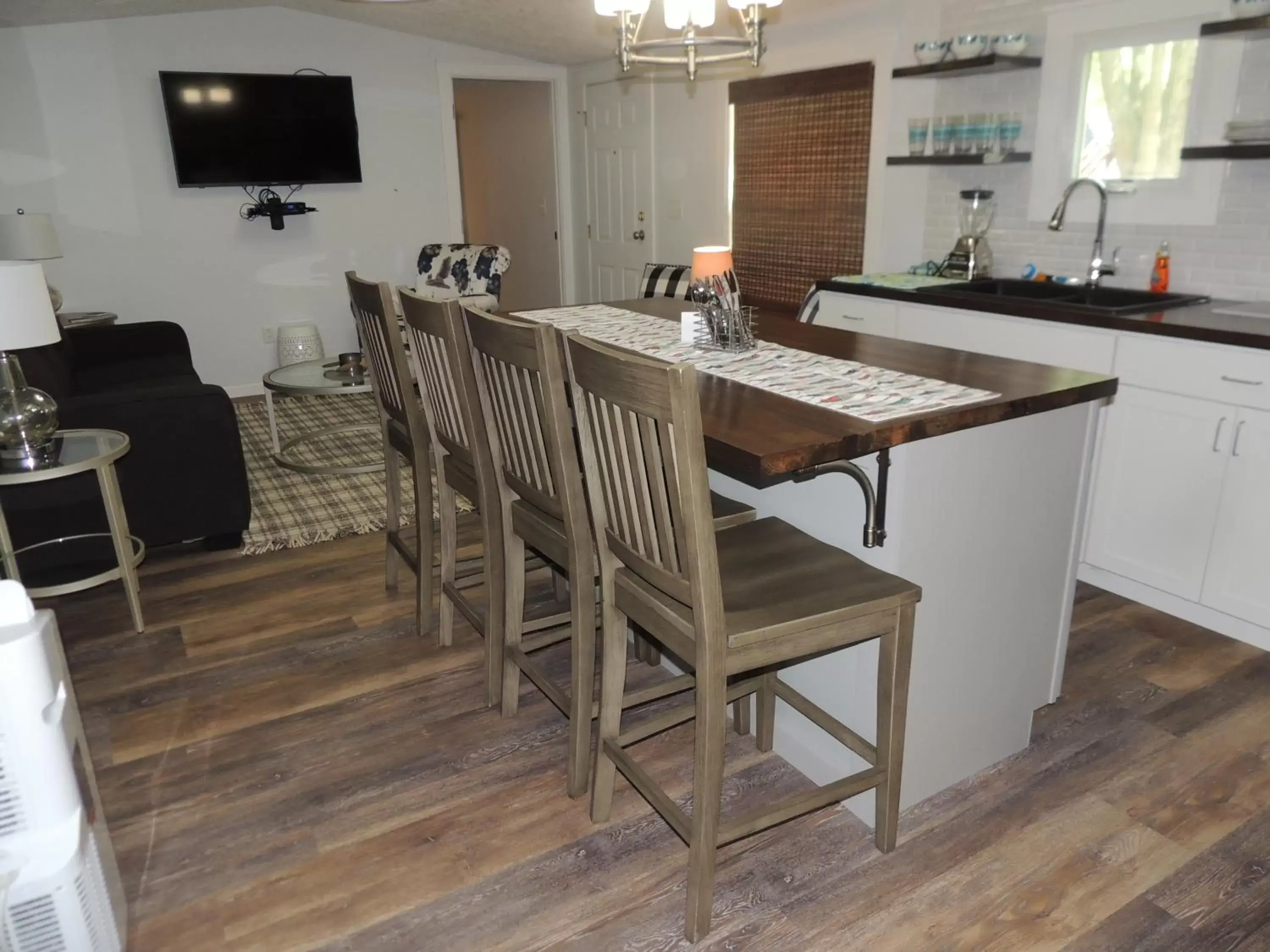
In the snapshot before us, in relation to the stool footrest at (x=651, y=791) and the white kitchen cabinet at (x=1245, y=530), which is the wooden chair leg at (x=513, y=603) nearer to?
the stool footrest at (x=651, y=791)

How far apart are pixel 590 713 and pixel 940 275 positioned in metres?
2.69

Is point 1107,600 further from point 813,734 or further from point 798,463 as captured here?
point 798,463

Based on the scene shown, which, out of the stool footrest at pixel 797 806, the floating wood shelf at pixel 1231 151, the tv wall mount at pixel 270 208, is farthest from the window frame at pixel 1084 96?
the tv wall mount at pixel 270 208

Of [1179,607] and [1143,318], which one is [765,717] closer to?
[1179,607]

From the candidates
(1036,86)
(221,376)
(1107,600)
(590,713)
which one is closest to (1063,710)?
(1107,600)

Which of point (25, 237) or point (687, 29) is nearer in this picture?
point (687, 29)

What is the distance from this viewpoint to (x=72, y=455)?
262 centimetres

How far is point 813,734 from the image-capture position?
2109 mm

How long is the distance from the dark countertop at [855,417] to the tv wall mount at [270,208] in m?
4.42

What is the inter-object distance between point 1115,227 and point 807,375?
2.07 meters

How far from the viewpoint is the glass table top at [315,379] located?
12.4 feet

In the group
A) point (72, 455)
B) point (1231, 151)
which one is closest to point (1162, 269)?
point (1231, 151)

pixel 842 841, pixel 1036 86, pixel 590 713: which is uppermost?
pixel 1036 86

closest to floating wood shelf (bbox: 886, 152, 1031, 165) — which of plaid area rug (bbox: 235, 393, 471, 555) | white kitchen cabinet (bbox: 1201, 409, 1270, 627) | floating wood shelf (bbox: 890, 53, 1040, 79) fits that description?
floating wood shelf (bbox: 890, 53, 1040, 79)
